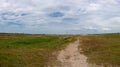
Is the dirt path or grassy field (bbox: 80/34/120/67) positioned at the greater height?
grassy field (bbox: 80/34/120/67)

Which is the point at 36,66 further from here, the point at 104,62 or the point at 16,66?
the point at 104,62

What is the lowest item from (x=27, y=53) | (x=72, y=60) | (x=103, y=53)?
(x=72, y=60)

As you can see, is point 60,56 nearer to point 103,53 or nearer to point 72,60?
Result: point 72,60

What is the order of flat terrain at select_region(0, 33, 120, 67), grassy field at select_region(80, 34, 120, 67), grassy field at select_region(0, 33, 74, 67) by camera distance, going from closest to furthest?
flat terrain at select_region(0, 33, 120, 67)
grassy field at select_region(0, 33, 74, 67)
grassy field at select_region(80, 34, 120, 67)

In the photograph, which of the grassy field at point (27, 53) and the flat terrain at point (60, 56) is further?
the grassy field at point (27, 53)

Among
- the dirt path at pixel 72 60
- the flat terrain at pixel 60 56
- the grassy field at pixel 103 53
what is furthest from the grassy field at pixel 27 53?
the grassy field at pixel 103 53

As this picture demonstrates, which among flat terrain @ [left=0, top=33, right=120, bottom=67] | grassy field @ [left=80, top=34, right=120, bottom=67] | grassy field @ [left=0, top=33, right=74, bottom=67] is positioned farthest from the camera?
grassy field @ [left=80, top=34, right=120, bottom=67]

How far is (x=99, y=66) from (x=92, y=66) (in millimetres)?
688

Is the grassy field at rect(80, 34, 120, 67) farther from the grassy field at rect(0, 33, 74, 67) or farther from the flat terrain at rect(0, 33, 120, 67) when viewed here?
the grassy field at rect(0, 33, 74, 67)

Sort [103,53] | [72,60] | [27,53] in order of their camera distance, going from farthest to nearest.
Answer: [27,53] < [103,53] < [72,60]

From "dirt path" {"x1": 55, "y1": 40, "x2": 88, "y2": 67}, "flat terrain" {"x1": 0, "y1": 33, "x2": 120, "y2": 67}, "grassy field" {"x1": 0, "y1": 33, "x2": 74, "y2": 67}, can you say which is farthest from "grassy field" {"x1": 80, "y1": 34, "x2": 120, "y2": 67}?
"grassy field" {"x1": 0, "y1": 33, "x2": 74, "y2": 67}

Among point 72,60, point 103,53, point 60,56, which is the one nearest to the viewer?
point 72,60

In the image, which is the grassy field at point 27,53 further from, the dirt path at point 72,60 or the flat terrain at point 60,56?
the dirt path at point 72,60

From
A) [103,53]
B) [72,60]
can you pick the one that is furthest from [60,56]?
[103,53]
